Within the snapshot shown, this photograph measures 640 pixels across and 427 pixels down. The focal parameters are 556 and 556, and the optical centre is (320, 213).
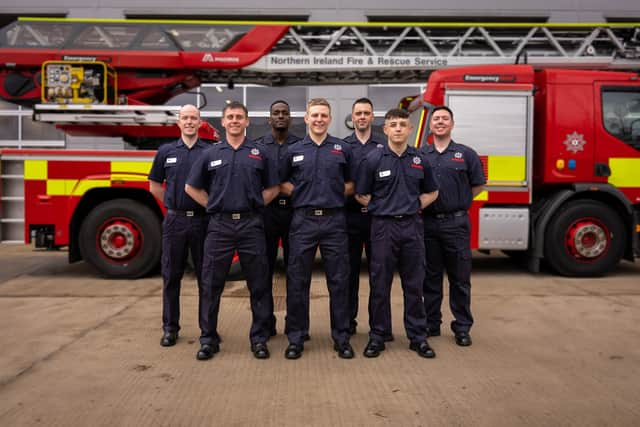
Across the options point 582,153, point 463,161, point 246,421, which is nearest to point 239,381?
point 246,421

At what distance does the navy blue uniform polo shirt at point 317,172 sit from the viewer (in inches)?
146

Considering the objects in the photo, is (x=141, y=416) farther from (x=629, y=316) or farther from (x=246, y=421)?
(x=629, y=316)

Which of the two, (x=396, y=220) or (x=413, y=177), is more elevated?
(x=413, y=177)

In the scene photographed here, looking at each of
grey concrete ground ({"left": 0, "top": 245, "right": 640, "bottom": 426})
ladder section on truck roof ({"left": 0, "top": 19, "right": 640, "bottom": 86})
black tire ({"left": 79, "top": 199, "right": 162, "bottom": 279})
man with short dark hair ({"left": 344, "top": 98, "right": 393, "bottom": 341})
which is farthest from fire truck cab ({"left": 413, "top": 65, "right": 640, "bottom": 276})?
black tire ({"left": 79, "top": 199, "right": 162, "bottom": 279})

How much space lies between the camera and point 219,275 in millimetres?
3770

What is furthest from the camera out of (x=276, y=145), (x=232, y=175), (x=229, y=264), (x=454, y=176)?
(x=276, y=145)

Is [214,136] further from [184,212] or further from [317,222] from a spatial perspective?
[317,222]

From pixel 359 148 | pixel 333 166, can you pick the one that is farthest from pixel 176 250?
pixel 359 148

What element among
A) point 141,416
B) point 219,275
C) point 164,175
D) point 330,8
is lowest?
point 141,416

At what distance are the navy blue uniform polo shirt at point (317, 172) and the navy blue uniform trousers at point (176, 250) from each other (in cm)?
78

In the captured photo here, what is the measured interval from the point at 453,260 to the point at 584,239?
3.39 metres

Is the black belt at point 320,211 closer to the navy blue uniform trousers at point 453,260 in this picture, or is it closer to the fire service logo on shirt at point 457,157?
the navy blue uniform trousers at point 453,260

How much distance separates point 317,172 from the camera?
12.2 ft

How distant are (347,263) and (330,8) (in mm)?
10430
